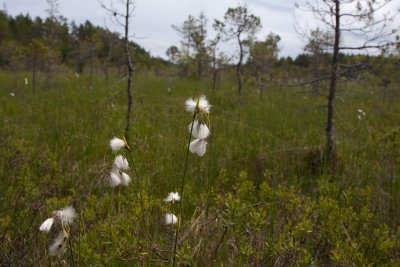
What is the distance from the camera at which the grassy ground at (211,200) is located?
2189 mm

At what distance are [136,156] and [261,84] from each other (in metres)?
1.94

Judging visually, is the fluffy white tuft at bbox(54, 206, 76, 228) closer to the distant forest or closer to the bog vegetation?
the bog vegetation

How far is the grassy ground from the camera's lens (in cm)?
219

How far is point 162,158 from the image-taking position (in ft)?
12.8

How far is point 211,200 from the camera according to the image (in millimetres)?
3379

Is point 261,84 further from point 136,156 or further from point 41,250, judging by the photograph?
point 41,250

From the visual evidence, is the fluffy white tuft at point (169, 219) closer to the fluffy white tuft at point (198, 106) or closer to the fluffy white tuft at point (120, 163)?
the fluffy white tuft at point (120, 163)

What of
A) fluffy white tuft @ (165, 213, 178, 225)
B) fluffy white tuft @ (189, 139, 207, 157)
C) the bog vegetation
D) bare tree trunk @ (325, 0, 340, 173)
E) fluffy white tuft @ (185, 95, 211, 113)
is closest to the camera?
fluffy white tuft @ (185, 95, 211, 113)

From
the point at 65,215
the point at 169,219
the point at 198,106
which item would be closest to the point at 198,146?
the point at 198,106

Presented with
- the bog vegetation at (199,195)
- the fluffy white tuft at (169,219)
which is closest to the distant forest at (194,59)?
the bog vegetation at (199,195)

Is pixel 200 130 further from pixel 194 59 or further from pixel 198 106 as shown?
pixel 194 59

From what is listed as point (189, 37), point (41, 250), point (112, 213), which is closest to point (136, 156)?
A: point (112, 213)

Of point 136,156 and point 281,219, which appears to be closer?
point 281,219

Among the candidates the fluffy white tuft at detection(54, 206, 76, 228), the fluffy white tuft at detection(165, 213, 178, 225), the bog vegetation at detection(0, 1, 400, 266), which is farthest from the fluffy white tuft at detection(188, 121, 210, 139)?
the fluffy white tuft at detection(165, 213, 178, 225)
